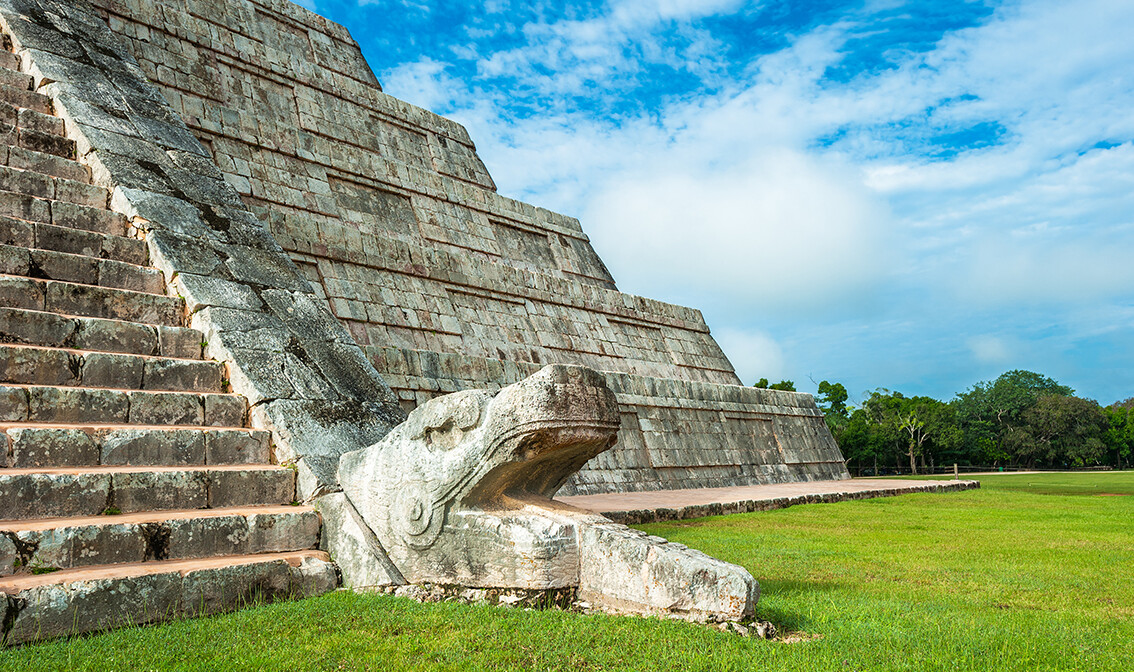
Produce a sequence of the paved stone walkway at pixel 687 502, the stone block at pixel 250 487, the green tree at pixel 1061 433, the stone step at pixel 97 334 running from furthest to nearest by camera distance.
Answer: the green tree at pixel 1061 433 < the paved stone walkway at pixel 687 502 < the stone step at pixel 97 334 < the stone block at pixel 250 487

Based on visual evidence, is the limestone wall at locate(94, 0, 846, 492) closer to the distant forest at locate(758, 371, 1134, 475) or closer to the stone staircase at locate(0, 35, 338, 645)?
the stone staircase at locate(0, 35, 338, 645)

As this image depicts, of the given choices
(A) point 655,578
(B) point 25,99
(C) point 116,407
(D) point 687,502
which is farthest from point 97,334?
(D) point 687,502

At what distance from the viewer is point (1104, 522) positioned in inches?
349

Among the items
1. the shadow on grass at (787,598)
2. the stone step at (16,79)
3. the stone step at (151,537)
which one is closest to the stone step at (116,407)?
the stone step at (151,537)

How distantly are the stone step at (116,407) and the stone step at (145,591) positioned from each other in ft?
4.13

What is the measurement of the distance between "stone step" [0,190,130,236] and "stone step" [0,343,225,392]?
5.51 feet

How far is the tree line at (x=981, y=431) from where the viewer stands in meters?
44.6

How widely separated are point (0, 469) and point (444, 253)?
8.69m

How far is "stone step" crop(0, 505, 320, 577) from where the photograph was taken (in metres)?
3.78

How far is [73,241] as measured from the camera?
240 inches

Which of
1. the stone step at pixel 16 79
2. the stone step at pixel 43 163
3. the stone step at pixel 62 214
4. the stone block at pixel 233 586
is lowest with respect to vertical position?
the stone block at pixel 233 586

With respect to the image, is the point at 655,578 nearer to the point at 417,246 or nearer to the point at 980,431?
the point at 417,246

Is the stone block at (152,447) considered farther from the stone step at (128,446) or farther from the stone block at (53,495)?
the stone block at (53,495)

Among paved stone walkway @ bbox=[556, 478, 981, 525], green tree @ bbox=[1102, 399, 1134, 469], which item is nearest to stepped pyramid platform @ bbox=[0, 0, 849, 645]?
paved stone walkway @ bbox=[556, 478, 981, 525]
